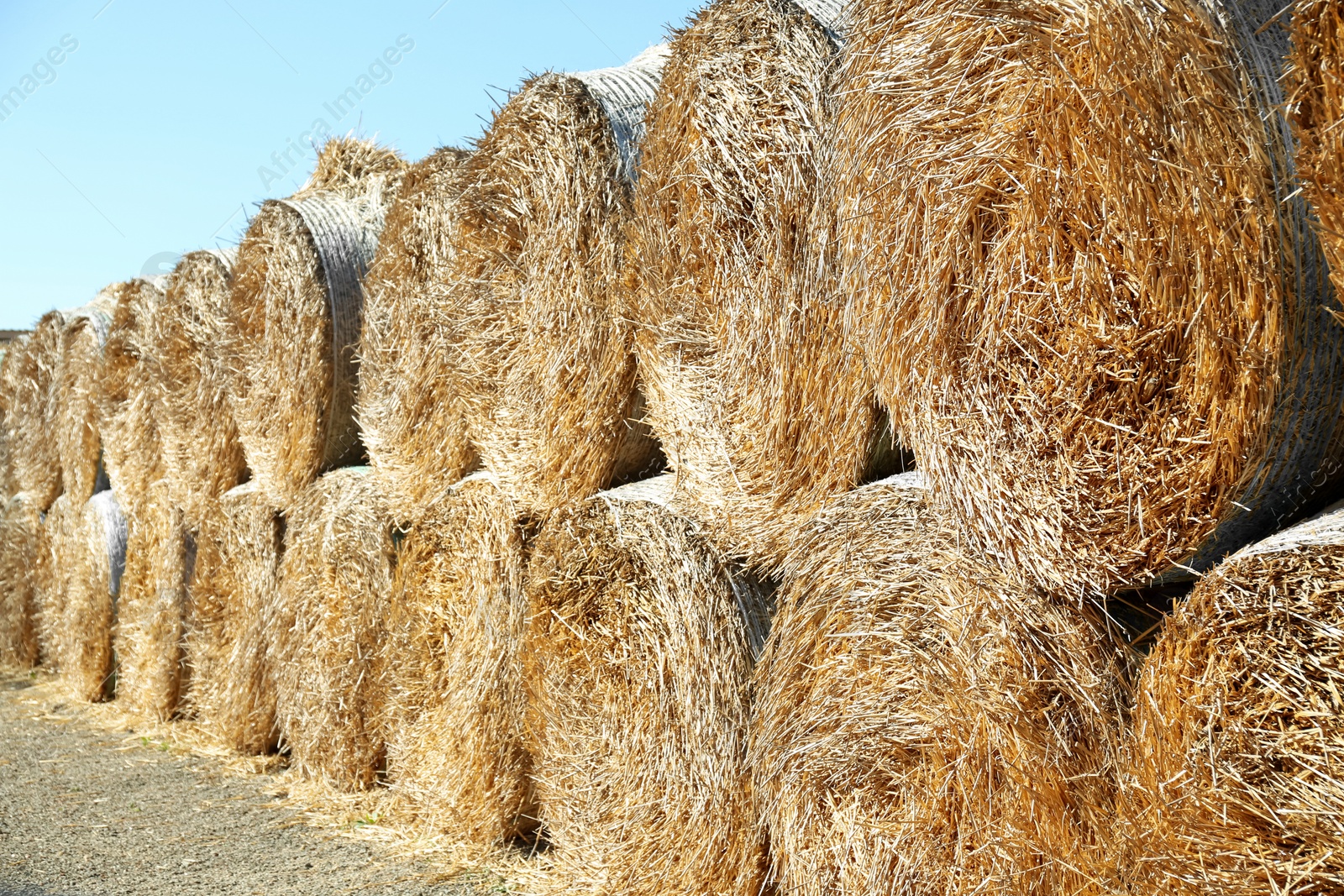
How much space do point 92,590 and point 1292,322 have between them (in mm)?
7036

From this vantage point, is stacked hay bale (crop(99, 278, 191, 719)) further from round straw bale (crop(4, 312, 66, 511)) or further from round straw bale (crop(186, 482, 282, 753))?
round straw bale (crop(4, 312, 66, 511))

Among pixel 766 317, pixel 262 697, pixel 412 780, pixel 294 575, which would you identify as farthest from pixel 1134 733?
pixel 262 697

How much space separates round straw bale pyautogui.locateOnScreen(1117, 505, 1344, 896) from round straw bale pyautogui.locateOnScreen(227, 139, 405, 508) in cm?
366

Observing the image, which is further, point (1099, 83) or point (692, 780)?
point (692, 780)

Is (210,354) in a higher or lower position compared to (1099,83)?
higher

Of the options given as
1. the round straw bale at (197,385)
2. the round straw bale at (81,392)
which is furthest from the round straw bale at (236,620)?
the round straw bale at (81,392)

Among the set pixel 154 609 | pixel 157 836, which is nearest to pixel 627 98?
pixel 157 836

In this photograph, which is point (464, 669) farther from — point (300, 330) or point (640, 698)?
point (300, 330)

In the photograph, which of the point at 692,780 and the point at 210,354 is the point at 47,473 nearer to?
the point at 210,354

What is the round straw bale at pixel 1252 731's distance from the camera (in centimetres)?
140

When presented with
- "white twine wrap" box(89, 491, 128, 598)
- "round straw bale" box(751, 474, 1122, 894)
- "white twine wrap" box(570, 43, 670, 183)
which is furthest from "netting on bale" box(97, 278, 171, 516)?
"round straw bale" box(751, 474, 1122, 894)

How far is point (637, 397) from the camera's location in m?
3.12

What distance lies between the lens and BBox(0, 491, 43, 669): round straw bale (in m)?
8.26

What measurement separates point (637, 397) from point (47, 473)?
6715 millimetres
